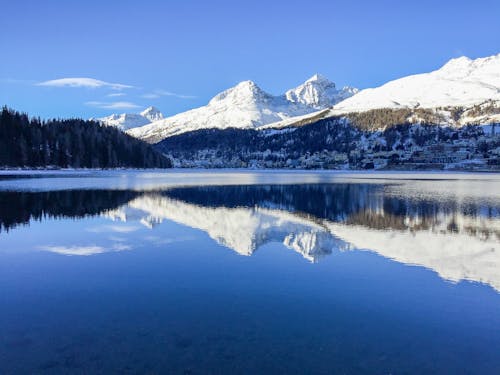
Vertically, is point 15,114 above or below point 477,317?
above

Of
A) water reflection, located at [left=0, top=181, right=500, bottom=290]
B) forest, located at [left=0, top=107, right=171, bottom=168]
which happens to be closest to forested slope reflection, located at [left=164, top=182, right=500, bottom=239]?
water reflection, located at [left=0, top=181, right=500, bottom=290]

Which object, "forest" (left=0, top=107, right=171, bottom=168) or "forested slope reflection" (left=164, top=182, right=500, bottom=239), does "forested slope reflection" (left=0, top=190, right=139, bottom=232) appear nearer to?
"forested slope reflection" (left=164, top=182, right=500, bottom=239)

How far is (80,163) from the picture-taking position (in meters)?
193

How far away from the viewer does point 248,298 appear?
1688 centimetres

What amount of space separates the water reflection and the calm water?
25cm

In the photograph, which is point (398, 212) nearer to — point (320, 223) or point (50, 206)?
point (320, 223)

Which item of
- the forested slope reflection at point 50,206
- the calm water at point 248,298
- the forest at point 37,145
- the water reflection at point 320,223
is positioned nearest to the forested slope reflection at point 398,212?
the water reflection at point 320,223

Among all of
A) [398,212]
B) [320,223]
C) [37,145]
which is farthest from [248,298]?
[37,145]

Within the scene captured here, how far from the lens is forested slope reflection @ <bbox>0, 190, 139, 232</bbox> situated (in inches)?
1526

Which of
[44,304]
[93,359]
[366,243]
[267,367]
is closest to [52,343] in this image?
[93,359]

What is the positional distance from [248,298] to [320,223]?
2117 centimetres

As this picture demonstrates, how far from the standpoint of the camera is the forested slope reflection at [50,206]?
127ft

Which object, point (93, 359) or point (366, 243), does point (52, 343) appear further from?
point (366, 243)

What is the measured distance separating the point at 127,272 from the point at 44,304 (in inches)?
209
